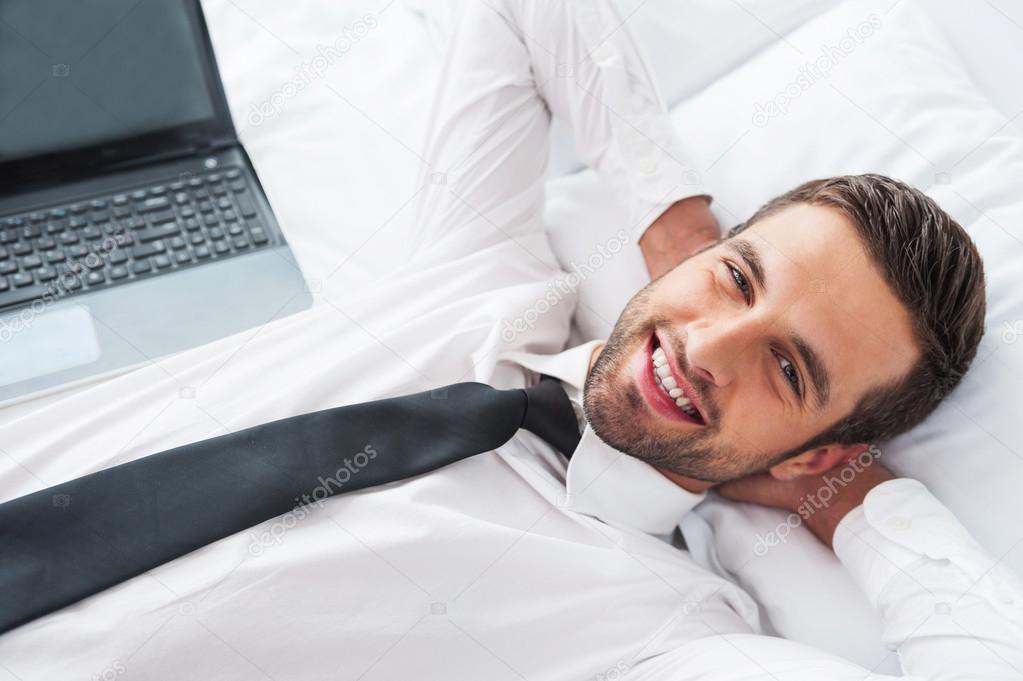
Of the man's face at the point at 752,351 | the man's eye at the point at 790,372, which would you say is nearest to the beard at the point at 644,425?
the man's face at the point at 752,351

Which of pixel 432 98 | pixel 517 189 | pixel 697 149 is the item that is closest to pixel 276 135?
pixel 432 98

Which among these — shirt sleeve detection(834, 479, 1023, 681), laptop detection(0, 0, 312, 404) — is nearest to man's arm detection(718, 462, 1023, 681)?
shirt sleeve detection(834, 479, 1023, 681)

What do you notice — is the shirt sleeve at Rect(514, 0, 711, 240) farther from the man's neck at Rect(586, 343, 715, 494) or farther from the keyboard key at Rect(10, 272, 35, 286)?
the keyboard key at Rect(10, 272, 35, 286)

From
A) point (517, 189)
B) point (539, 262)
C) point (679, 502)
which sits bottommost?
point (679, 502)

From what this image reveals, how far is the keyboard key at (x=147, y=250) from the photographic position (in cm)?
116

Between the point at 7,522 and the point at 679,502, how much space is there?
85 centimetres

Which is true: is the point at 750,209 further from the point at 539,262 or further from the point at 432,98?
the point at 432,98

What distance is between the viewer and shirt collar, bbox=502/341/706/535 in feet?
3.60

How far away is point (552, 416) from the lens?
1118mm

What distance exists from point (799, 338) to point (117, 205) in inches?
39.5

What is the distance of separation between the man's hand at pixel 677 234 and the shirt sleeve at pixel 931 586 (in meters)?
0.47

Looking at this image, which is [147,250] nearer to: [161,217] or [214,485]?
[161,217]

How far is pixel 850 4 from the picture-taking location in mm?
1418

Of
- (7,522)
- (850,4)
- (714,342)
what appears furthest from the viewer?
(850,4)
